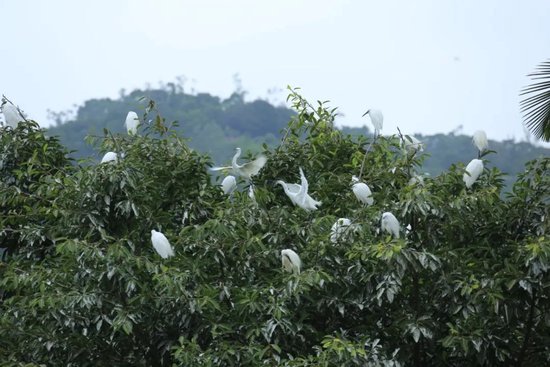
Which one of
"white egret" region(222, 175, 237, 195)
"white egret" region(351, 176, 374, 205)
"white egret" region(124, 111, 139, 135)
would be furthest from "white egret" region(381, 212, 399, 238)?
"white egret" region(124, 111, 139, 135)

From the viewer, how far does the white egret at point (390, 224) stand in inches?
190

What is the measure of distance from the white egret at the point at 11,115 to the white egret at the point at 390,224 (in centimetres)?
230

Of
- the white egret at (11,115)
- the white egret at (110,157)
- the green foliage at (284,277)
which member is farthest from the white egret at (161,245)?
the white egret at (11,115)

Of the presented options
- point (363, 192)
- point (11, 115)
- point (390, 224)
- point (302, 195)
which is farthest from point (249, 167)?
point (11, 115)

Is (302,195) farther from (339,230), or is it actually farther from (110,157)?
(110,157)

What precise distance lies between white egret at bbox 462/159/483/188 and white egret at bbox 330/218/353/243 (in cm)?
61

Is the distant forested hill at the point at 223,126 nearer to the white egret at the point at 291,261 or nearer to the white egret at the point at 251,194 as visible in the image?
the white egret at the point at 251,194

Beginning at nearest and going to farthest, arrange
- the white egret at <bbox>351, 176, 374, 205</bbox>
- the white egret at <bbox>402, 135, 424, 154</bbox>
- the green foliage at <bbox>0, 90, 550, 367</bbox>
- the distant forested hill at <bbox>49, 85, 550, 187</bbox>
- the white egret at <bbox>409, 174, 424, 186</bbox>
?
1. the green foliage at <bbox>0, 90, 550, 367</bbox>
2. the white egret at <bbox>409, 174, 424, 186</bbox>
3. the white egret at <bbox>351, 176, 374, 205</bbox>
4. the white egret at <bbox>402, 135, 424, 154</bbox>
5. the distant forested hill at <bbox>49, 85, 550, 187</bbox>

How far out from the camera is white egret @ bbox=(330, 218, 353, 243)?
4961 mm

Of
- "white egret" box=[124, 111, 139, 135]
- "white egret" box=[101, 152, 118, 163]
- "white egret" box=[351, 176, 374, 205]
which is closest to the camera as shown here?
"white egret" box=[351, 176, 374, 205]

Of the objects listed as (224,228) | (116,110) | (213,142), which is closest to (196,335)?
(224,228)

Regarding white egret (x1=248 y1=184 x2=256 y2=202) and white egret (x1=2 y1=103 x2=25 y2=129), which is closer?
white egret (x1=248 y1=184 x2=256 y2=202)

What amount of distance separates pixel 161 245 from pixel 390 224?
93 cm

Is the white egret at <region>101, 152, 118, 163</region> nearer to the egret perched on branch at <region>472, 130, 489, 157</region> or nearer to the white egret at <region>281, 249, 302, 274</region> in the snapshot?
the white egret at <region>281, 249, 302, 274</region>
